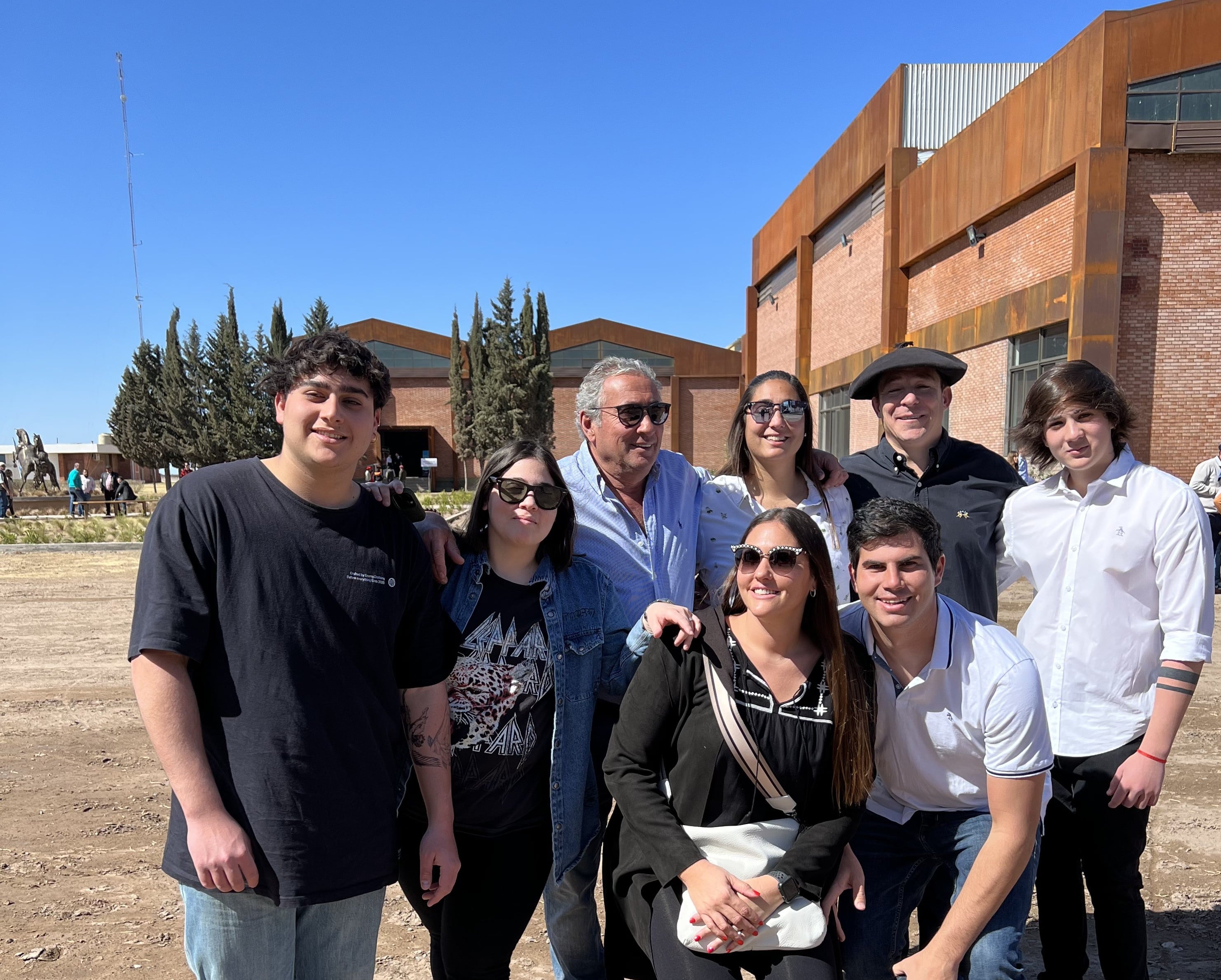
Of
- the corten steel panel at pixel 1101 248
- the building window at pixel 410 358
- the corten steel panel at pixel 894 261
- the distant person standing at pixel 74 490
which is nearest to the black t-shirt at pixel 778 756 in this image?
the corten steel panel at pixel 1101 248

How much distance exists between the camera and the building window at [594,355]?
142 feet

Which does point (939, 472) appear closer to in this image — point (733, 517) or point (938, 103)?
point (733, 517)

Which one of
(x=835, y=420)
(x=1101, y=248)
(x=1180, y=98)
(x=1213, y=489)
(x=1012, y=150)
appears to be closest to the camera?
(x=1213, y=489)

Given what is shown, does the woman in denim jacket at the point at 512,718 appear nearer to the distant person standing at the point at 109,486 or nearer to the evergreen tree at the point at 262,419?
the distant person standing at the point at 109,486

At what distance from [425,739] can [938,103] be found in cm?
2587

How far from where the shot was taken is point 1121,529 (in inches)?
105

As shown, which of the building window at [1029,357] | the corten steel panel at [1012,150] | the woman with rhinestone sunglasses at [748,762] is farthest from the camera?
the building window at [1029,357]

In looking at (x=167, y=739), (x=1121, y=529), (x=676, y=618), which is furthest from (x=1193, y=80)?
(x=167, y=739)

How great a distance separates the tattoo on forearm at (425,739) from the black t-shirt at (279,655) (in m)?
0.22

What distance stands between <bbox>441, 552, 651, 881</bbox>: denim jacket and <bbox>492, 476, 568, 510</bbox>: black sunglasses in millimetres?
217

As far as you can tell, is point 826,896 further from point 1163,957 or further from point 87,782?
point 87,782

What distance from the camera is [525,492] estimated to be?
2.54m

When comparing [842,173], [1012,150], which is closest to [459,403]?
[842,173]

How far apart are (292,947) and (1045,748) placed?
7.00ft
